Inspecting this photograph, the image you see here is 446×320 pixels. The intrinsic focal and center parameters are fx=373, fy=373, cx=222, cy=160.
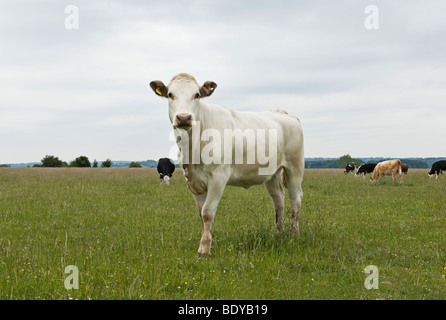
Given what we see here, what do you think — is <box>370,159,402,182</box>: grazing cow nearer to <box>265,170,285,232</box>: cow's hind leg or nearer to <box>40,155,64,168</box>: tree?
<box>265,170,285,232</box>: cow's hind leg

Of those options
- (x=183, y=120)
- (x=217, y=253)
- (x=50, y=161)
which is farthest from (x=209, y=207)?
(x=50, y=161)

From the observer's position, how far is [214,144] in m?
5.96

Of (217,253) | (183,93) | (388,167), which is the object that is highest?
(183,93)

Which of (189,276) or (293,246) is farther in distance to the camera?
(293,246)

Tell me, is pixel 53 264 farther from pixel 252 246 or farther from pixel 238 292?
pixel 252 246

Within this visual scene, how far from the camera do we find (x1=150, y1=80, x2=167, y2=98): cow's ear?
574 centimetres

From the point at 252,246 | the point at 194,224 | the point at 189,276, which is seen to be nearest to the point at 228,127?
the point at 252,246

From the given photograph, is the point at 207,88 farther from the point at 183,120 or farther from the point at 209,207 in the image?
the point at 209,207

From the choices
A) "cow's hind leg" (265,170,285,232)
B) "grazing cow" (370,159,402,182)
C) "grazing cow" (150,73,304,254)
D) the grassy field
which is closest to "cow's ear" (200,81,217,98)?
"grazing cow" (150,73,304,254)

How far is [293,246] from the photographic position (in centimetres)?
617

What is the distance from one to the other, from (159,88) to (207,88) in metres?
0.75

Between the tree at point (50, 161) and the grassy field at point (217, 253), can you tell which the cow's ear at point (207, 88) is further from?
the tree at point (50, 161)

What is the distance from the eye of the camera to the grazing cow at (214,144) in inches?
221
